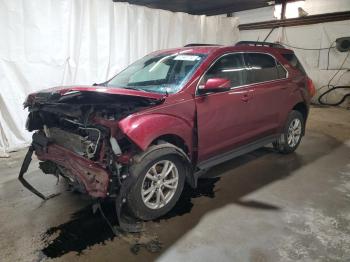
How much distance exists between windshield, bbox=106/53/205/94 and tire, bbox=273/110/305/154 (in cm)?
186

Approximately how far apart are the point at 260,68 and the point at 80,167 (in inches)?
95.4

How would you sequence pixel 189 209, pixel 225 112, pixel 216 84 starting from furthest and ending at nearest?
1. pixel 225 112
2. pixel 189 209
3. pixel 216 84

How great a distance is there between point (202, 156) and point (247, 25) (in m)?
7.95

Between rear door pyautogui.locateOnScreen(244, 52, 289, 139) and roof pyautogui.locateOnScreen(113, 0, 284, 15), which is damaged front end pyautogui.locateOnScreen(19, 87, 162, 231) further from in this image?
roof pyautogui.locateOnScreen(113, 0, 284, 15)

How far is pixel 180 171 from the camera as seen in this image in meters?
2.72

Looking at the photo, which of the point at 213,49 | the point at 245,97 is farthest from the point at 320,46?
the point at 213,49

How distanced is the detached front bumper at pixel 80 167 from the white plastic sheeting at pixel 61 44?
210cm

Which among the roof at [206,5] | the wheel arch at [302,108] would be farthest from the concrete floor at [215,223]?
the roof at [206,5]

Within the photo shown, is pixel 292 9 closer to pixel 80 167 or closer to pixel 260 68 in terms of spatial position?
pixel 260 68

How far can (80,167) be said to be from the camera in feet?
7.91

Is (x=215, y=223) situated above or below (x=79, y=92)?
below

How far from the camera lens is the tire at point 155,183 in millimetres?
2389

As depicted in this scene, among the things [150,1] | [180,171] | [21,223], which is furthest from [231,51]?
[150,1]

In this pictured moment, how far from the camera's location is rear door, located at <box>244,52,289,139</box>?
3416mm
